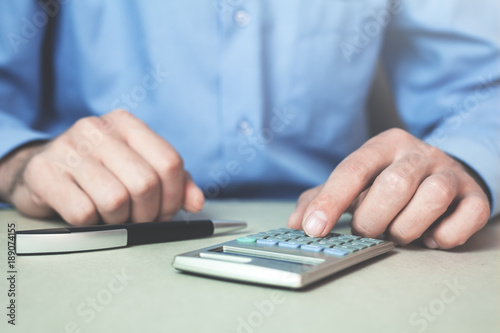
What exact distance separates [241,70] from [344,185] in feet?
1.56

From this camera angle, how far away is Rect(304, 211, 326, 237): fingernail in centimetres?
47

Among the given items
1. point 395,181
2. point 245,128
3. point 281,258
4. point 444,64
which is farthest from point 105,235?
point 444,64

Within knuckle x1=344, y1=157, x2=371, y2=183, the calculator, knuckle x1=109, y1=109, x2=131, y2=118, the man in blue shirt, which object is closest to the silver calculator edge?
the calculator

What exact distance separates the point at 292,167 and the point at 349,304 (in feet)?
2.10

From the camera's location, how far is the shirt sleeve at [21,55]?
2.88ft

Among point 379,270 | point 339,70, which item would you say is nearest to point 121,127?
point 379,270

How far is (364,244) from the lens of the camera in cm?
45

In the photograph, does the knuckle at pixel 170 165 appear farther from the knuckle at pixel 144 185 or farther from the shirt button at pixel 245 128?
the shirt button at pixel 245 128

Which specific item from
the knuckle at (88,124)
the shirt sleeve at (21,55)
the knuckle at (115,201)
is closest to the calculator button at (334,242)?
the knuckle at (115,201)

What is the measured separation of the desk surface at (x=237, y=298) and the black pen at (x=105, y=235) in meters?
0.01

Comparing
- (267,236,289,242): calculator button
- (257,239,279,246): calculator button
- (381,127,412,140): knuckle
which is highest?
(381,127,412,140): knuckle

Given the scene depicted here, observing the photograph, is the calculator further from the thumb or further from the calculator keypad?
the thumb

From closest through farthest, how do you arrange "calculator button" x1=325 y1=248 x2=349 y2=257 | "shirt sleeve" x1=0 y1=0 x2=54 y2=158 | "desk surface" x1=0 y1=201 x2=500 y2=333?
1. "desk surface" x1=0 y1=201 x2=500 y2=333
2. "calculator button" x1=325 y1=248 x2=349 y2=257
3. "shirt sleeve" x1=0 y1=0 x2=54 y2=158

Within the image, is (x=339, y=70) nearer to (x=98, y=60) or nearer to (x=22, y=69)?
(x=98, y=60)
